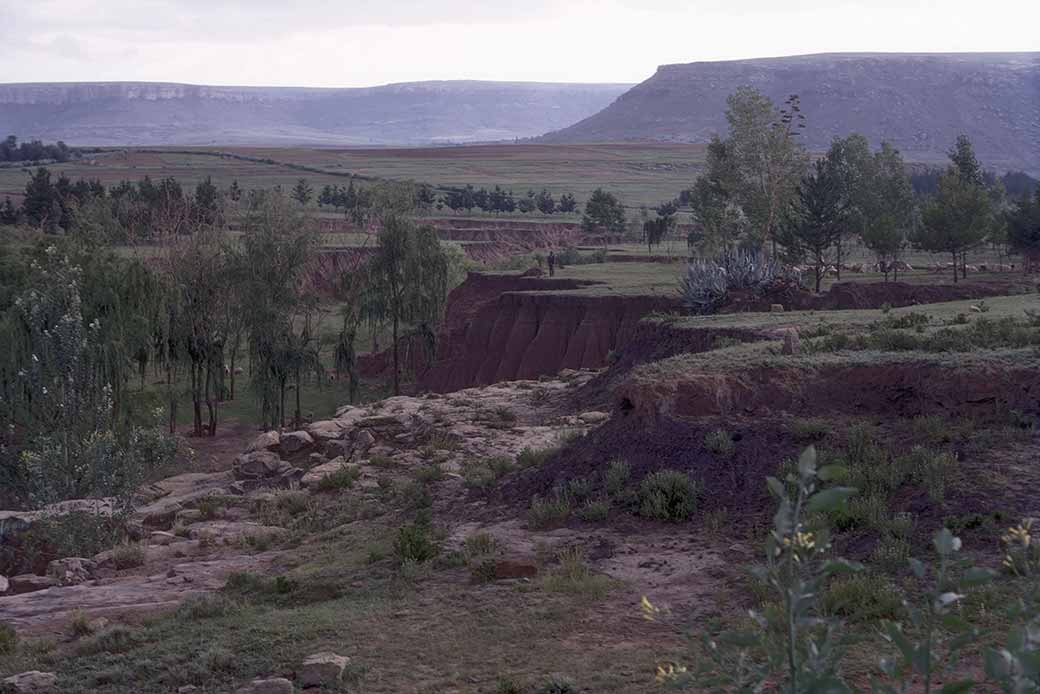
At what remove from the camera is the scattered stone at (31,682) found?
8.78 m

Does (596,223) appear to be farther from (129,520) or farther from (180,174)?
(129,520)

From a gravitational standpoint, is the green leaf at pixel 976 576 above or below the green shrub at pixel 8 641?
above

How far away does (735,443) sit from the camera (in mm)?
12398

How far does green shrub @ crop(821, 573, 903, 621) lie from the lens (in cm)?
834

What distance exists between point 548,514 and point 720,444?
2.08 meters

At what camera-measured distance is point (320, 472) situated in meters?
16.3

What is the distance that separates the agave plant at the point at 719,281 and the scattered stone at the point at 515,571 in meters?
16.3

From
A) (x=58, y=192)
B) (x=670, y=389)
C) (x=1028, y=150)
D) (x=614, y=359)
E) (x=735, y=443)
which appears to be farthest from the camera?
(x=1028, y=150)

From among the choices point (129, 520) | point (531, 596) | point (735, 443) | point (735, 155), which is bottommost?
point (129, 520)

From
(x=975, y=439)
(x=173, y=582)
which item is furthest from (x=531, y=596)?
(x=975, y=439)

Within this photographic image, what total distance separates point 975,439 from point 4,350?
58.1ft

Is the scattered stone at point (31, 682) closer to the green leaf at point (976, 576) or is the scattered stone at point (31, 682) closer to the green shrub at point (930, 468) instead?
the green leaf at point (976, 576)

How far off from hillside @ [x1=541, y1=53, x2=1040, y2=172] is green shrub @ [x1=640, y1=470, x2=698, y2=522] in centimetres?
12715

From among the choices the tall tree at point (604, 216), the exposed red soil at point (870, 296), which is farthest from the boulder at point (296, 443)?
the tall tree at point (604, 216)
